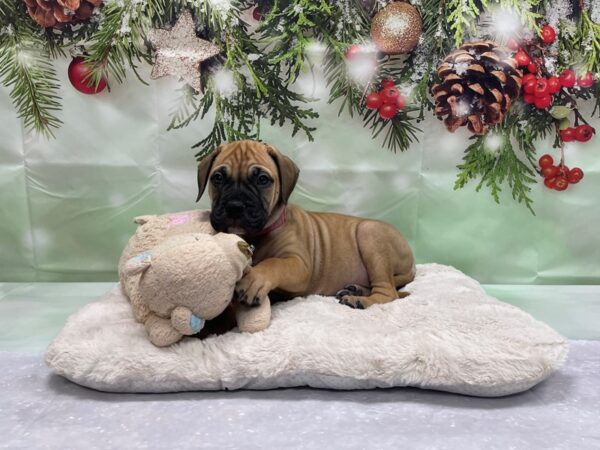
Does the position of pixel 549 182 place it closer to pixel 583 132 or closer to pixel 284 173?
pixel 583 132

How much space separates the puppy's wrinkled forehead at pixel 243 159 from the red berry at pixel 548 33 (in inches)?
63.8

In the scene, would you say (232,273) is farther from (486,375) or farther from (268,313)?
(486,375)

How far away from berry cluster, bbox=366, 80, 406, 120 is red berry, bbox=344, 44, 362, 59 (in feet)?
0.69

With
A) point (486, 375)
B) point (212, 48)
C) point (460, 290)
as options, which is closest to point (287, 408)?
point (486, 375)

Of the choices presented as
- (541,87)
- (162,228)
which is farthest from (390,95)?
(162,228)

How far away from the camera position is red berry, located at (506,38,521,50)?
9.82ft

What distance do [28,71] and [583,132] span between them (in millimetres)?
2999

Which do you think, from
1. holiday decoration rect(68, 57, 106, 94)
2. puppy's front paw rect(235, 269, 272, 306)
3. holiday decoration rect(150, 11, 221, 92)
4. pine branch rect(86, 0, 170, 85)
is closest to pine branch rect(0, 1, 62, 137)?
holiday decoration rect(68, 57, 106, 94)

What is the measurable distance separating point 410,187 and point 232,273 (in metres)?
1.53

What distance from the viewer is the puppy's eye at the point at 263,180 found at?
2.47 meters

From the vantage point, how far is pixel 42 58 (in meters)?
3.02

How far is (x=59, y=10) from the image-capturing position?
9.64 feet

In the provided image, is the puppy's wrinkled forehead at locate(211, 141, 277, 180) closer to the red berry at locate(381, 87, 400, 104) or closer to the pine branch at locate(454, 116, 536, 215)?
the red berry at locate(381, 87, 400, 104)

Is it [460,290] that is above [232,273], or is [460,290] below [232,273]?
below
